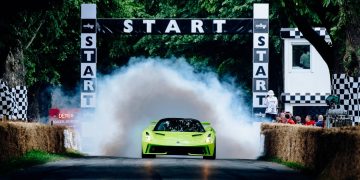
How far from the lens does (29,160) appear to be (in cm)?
2633

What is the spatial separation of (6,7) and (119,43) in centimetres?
3981

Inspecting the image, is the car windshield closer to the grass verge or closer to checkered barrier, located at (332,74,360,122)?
the grass verge

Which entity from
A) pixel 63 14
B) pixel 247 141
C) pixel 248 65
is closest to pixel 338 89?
pixel 247 141

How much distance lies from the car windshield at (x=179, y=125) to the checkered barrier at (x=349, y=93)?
22.6 feet

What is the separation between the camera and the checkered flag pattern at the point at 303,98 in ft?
168

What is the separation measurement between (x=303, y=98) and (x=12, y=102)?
22841 mm

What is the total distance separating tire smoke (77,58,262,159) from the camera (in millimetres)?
40938

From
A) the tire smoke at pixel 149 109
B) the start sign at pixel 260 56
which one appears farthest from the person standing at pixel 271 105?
the tire smoke at pixel 149 109

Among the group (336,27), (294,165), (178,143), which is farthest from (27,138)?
(336,27)

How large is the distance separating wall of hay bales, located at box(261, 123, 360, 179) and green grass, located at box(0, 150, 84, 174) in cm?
604

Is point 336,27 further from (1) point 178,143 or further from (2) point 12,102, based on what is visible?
(2) point 12,102

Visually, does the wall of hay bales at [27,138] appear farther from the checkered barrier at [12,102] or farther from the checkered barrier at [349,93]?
the checkered barrier at [349,93]

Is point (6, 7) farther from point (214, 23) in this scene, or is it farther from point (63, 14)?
point (63, 14)

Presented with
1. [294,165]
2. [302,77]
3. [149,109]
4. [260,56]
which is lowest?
[294,165]
